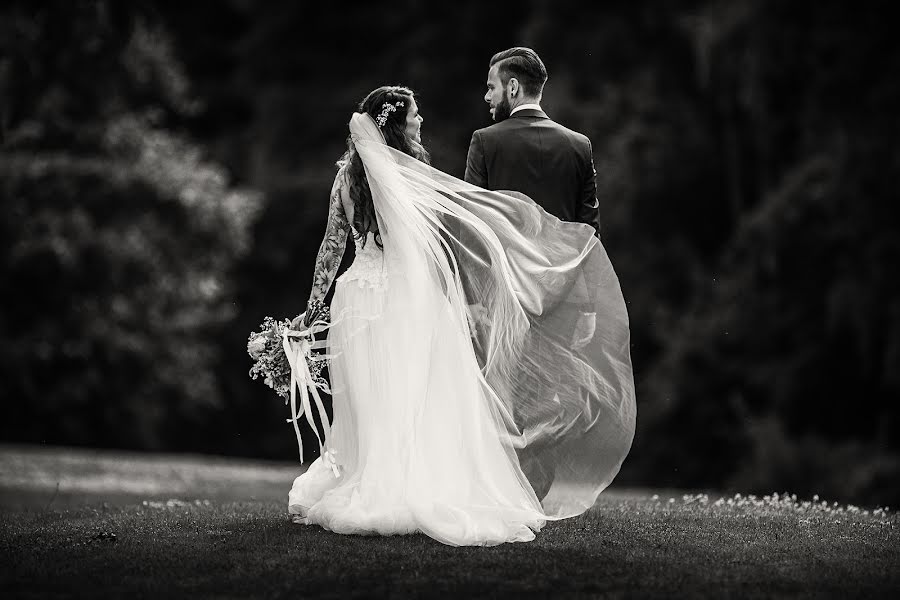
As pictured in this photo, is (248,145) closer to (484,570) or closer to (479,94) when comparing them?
(479,94)

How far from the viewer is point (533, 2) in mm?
23859

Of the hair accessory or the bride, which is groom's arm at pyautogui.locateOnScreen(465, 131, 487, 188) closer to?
the bride

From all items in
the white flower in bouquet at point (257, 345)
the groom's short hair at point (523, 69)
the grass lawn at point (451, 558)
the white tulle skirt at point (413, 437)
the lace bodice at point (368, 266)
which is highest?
the groom's short hair at point (523, 69)

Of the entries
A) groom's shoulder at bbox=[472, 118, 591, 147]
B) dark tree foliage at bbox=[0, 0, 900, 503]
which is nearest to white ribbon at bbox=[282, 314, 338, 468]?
groom's shoulder at bbox=[472, 118, 591, 147]

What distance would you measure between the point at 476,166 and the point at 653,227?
1582 centimetres

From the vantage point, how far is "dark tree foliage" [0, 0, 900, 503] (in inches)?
670

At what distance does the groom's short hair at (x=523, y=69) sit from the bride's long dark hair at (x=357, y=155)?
1.90 feet

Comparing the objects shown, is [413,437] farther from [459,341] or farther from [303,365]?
[303,365]

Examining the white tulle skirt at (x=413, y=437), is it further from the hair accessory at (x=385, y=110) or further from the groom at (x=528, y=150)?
the hair accessory at (x=385, y=110)

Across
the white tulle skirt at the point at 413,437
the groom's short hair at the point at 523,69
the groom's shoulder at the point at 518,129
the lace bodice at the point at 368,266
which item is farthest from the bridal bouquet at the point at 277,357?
the groom's short hair at the point at 523,69

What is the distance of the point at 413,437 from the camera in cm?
637

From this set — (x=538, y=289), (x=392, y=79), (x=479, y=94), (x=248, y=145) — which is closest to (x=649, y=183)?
(x=479, y=94)

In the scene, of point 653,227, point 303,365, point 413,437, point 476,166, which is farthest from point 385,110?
point 653,227

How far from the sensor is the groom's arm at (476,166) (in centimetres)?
687
